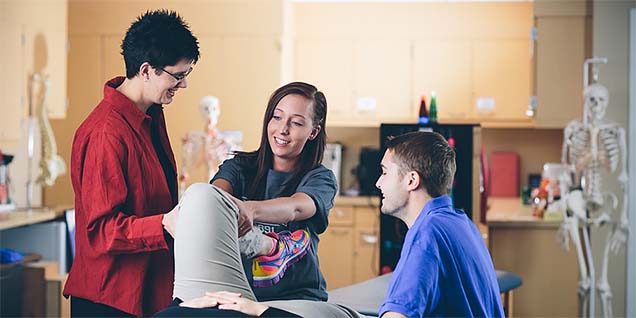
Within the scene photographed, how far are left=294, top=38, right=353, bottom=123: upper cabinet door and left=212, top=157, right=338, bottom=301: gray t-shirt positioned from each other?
4.53 m

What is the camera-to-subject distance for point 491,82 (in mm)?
6801

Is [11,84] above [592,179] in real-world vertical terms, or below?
above

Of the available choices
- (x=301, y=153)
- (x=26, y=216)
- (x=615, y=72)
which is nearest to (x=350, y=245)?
(x=615, y=72)

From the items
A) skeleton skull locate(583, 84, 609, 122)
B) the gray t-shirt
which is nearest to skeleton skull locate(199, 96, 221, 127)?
skeleton skull locate(583, 84, 609, 122)

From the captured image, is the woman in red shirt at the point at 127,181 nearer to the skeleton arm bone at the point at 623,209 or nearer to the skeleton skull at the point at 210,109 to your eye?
the skeleton arm bone at the point at 623,209

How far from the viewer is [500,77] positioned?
6777 millimetres

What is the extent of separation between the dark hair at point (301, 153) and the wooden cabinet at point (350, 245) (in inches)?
160

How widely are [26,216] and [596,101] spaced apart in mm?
3217

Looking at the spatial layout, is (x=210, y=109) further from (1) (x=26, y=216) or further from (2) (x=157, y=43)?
(2) (x=157, y=43)

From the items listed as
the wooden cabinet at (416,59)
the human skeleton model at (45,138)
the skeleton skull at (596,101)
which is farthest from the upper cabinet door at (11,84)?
the skeleton skull at (596,101)

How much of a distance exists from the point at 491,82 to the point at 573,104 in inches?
54.4

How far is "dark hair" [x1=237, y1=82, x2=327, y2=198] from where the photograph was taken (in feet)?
7.71

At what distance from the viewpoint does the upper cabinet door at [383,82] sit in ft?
22.4

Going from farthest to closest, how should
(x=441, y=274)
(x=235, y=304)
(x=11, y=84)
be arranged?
(x=11, y=84)
(x=441, y=274)
(x=235, y=304)
